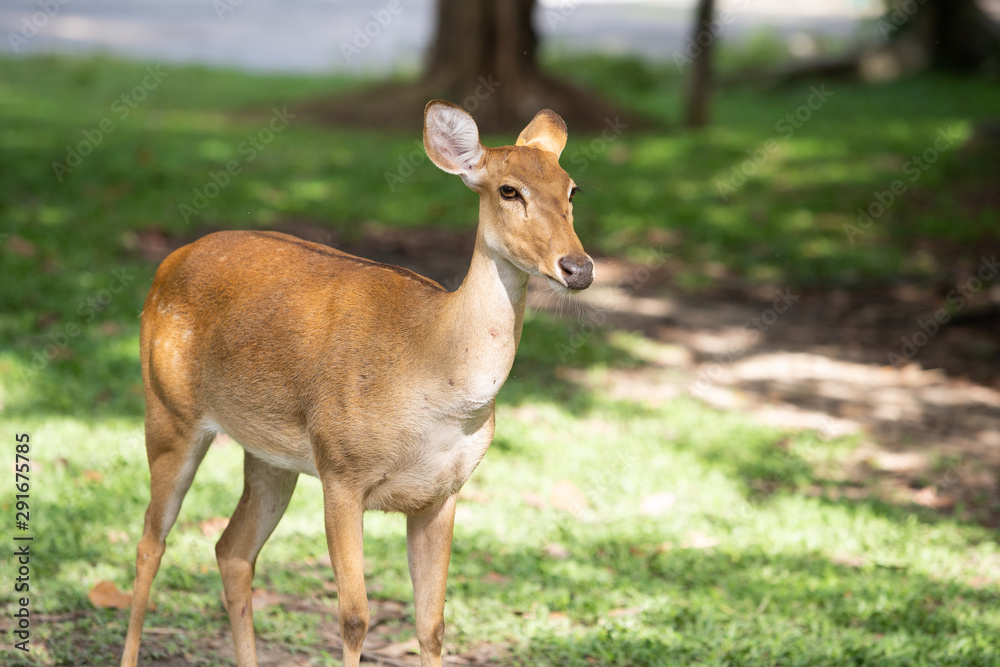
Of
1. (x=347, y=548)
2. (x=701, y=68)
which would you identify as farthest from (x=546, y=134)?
(x=701, y=68)

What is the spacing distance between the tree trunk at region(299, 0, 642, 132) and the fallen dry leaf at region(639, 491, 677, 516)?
28.9 feet

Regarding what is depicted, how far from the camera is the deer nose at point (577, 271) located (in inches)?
111

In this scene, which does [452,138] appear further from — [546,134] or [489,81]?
[489,81]

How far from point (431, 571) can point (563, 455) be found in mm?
2757

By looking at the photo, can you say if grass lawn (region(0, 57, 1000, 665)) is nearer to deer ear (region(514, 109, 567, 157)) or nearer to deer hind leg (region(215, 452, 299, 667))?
deer ear (region(514, 109, 567, 157))

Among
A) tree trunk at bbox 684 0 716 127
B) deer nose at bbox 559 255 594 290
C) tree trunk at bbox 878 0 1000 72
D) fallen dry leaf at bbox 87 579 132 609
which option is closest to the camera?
deer nose at bbox 559 255 594 290

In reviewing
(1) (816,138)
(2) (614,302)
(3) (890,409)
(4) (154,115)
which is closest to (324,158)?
(4) (154,115)

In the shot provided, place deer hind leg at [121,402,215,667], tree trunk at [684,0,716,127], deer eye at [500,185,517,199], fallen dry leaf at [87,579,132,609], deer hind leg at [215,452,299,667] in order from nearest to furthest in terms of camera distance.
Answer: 1. deer eye at [500,185,517,199]
2. deer hind leg at [121,402,215,667]
3. deer hind leg at [215,452,299,667]
4. fallen dry leaf at [87,579,132,609]
5. tree trunk at [684,0,716,127]

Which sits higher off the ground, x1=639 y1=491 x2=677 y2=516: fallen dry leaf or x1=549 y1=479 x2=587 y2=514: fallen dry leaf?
x1=639 y1=491 x2=677 y2=516: fallen dry leaf

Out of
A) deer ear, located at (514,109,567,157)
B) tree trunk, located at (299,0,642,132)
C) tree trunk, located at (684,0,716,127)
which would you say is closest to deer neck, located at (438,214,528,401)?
deer ear, located at (514,109,567,157)

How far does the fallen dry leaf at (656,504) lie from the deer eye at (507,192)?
3024 mm

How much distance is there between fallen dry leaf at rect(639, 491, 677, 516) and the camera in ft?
18.5

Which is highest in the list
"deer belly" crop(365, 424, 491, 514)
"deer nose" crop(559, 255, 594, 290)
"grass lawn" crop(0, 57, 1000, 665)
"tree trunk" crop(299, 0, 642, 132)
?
"deer nose" crop(559, 255, 594, 290)

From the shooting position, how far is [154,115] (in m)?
14.3
